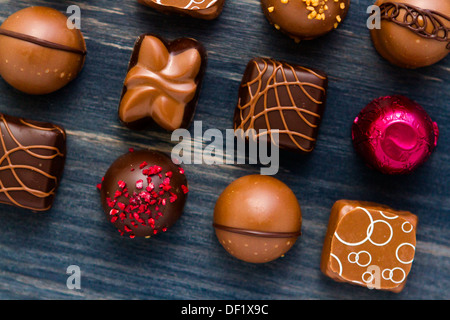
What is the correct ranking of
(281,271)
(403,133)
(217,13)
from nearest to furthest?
(403,133) → (217,13) → (281,271)

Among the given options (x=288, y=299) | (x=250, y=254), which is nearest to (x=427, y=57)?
(x=250, y=254)

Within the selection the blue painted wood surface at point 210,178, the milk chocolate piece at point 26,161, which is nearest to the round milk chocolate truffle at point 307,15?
the blue painted wood surface at point 210,178

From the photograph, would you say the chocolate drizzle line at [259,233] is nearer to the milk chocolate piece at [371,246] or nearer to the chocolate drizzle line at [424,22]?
the milk chocolate piece at [371,246]

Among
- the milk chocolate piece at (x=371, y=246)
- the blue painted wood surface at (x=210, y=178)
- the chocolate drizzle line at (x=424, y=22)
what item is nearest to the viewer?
the chocolate drizzle line at (x=424, y=22)

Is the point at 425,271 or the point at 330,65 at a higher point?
the point at 330,65

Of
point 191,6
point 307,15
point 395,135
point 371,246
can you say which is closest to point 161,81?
point 191,6

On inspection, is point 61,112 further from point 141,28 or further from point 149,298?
point 149,298

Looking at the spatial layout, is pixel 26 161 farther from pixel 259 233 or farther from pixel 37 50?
pixel 259 233
